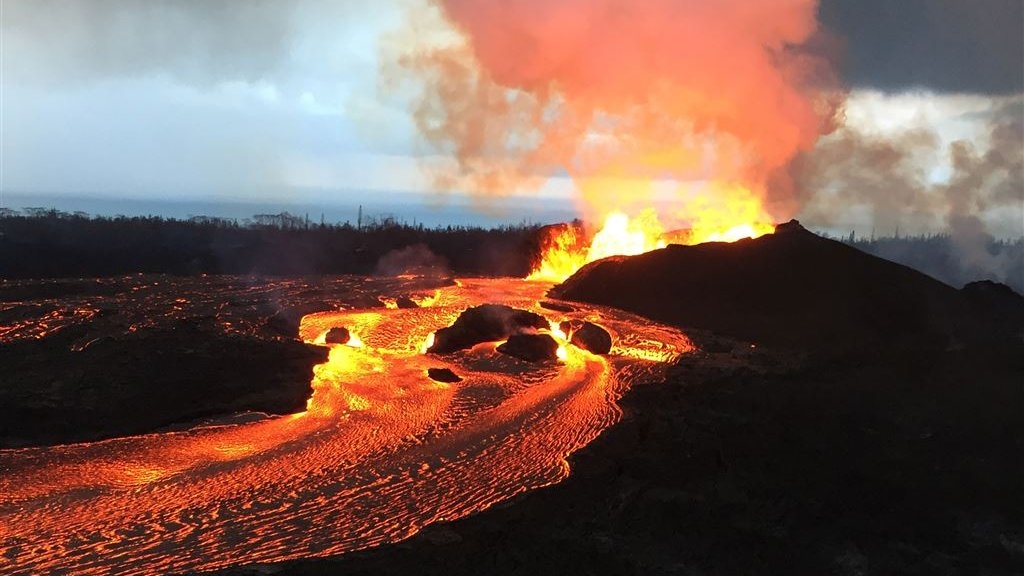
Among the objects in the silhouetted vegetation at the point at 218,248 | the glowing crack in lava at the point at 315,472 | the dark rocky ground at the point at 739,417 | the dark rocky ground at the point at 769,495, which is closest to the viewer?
the dark rocky ground at the point at 769,495

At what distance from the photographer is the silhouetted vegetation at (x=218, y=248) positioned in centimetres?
6300

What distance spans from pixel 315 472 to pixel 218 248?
65112 mm

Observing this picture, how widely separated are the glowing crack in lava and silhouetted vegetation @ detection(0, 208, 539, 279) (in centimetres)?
3807

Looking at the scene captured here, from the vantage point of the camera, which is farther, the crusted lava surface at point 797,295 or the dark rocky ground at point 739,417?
the crusted lava surface at point 797,295

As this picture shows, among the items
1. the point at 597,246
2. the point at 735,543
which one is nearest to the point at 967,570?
the point at 735,543

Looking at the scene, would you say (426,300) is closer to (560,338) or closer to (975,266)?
(560,338)

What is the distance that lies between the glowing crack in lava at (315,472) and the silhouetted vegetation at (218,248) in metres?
38.1

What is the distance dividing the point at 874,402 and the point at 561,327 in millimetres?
13907

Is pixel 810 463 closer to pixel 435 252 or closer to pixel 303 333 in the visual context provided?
pixel 303 333

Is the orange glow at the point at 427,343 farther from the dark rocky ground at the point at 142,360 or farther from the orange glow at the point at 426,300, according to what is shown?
the orange glow at the point at 426,300

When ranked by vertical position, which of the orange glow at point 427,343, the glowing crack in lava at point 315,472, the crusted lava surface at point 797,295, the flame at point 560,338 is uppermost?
the crusted lava surface at point 797,295

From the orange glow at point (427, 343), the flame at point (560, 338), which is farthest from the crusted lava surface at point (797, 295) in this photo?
the orange glow at point (427, 343)

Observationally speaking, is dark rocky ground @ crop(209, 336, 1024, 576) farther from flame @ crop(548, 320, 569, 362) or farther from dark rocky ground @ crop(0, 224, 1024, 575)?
flame @ crop(548, 320, 569, 362)

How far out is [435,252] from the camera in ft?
267
